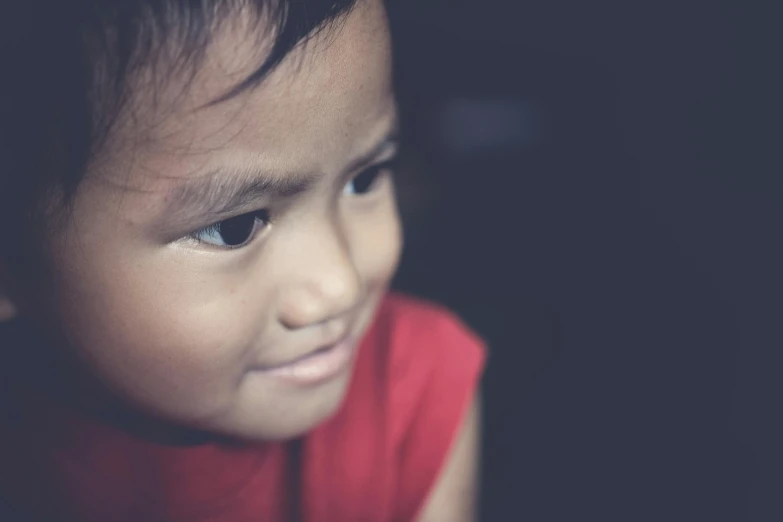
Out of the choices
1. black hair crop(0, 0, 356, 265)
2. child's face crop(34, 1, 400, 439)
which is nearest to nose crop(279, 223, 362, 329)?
child's face crop(34, 1, 400, 439)

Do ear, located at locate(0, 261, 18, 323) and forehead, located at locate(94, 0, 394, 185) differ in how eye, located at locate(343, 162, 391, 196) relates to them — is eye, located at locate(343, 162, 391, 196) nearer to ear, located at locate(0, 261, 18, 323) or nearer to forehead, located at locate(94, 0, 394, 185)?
forehead, located at locate(94, 0, 394, 185)

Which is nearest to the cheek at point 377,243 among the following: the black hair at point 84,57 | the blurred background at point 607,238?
the black hair at point 84,57

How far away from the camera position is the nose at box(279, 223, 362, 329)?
452mm

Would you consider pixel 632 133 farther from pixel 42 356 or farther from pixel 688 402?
pixel 42 356

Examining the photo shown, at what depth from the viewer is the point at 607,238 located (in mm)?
1313

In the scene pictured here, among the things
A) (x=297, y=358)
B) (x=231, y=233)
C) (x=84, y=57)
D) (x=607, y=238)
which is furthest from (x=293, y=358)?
(x=607, y=238)

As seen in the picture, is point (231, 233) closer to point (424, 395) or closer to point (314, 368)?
point (314, 368)

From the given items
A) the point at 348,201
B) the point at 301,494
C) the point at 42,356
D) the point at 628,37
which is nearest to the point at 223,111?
the point at 348,201

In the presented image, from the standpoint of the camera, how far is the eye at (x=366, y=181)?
521 millimetres

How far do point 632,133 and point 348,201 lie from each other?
100cm

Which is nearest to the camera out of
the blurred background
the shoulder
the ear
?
the ear

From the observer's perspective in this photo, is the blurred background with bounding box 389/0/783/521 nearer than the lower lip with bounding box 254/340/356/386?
No

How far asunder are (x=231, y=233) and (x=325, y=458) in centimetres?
30

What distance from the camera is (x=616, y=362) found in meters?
1.18
